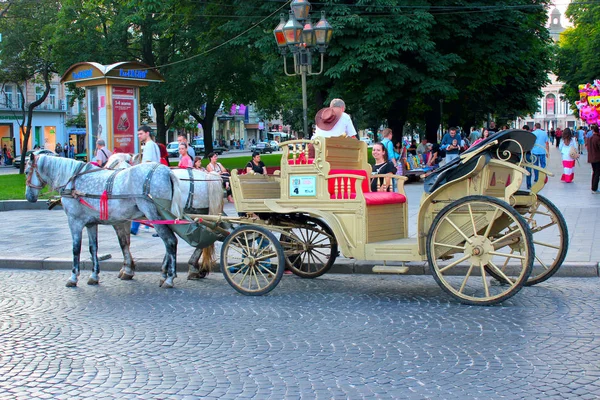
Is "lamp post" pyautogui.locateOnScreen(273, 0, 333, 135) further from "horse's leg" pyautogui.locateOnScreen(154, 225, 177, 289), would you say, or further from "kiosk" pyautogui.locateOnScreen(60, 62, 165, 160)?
"horse's leg" pyautogui.locateOnScreen(154, 225, 177, 289)

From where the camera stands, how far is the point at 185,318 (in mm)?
7512

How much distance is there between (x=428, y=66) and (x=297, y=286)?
1777cm

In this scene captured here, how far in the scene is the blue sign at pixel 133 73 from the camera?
19328 mm

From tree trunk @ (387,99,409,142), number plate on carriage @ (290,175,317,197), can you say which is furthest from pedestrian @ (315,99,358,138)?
tree trunk @ (387,99,409,142)

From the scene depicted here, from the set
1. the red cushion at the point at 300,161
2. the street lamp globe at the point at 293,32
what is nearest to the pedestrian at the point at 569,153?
the street lamp globe at the point at 293,32

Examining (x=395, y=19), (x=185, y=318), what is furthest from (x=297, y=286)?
(x=395, y=19)

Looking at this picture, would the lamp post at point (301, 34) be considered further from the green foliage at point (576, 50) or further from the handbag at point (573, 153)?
the green foliage at point (576, 50)

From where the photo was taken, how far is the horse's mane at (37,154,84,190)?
9.63 m

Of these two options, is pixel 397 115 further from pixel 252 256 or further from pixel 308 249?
pixel 252 256

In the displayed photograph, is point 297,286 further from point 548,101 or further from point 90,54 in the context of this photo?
point 548,101

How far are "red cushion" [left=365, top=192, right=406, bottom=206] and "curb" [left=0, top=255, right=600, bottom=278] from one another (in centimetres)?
151

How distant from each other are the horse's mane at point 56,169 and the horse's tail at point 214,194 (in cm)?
170

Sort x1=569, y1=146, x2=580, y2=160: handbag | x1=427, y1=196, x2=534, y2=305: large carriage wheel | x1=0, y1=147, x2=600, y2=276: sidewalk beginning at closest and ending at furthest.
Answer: x1=427, y1=196, x2=534, y2=305: large carriage wheel → x1=0, y1=147, x2=600, y2=276: sidewalk → x1=569, y1=146, x2=580, y2=160: handbag

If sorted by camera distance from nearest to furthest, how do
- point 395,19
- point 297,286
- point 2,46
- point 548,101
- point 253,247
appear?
A: 1. point 253,247
2. point 297,286
3. point 395,19
4. point 2,46
5. point 548,101
